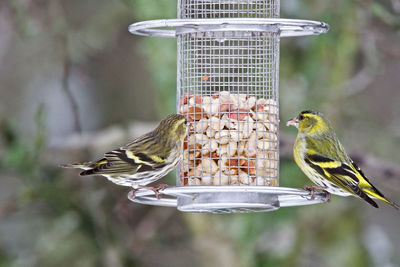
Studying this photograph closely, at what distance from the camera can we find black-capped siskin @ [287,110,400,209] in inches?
297

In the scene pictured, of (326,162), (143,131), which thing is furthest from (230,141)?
(143,131)

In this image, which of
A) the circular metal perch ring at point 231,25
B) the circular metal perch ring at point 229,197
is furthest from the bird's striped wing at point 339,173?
the circular metal perch ring at point 231,25

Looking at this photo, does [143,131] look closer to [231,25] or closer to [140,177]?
[140,177]

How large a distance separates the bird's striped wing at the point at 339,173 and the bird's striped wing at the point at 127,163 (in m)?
1.53

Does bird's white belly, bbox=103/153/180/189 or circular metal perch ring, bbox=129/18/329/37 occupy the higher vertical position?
circular metal perch ring, bbox=129/18/329/37

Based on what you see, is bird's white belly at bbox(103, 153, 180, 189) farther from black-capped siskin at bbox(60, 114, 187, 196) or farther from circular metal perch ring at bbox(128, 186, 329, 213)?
circular metal perch ring at bbox(128, 186, 329, 213)

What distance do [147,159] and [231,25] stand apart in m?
1.47

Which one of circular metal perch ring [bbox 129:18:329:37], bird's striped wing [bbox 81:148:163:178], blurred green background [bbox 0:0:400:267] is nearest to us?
circular metal perch ring [bbox 129:18:329:37]

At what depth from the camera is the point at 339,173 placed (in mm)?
7656

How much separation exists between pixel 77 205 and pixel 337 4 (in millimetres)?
3809

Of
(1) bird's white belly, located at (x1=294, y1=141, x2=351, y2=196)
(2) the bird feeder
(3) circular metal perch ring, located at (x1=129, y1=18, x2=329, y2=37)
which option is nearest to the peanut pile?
(2) the bird feeder

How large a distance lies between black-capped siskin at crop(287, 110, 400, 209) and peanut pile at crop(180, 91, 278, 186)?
0.40m

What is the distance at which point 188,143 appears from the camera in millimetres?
7590

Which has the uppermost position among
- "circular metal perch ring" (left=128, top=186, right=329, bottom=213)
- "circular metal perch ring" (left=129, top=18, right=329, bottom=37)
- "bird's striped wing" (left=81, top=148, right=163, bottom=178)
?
"circular metal perch ring" (left=129, top=18, right=329, bottom=37)
